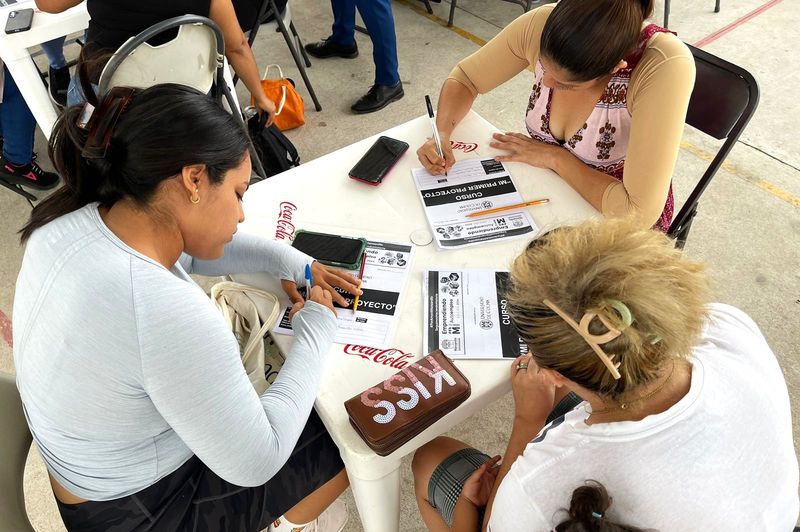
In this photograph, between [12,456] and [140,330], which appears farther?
[12,456]

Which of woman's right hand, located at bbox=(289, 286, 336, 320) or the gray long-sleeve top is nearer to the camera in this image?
the gray long-sleeve top

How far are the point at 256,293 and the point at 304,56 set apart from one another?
9.17 feet

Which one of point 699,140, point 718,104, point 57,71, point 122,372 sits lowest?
point 699,140

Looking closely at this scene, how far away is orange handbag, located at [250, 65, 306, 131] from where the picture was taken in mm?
2824

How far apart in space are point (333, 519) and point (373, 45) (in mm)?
2580

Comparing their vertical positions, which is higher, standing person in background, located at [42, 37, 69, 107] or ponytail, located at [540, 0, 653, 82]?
ponytail, located at [540, 0, 653, 82]

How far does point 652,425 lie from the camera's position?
746mm

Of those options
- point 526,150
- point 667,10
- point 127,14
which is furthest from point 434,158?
point 667,10

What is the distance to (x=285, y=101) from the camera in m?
2.90

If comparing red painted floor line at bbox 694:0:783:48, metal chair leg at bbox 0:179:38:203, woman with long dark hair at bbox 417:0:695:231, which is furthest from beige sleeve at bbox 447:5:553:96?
red painted floor line at bbox 694:0:783:48

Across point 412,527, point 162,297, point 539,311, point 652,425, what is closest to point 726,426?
point 652,425

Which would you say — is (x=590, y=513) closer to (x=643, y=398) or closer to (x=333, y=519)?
(x=643, y=398)

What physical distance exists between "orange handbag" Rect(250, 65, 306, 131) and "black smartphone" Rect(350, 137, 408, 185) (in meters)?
1.39

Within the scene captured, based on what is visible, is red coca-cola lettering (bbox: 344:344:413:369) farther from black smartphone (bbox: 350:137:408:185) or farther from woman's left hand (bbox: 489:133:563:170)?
woman's left hand (bbox: 489:133:563:170)
